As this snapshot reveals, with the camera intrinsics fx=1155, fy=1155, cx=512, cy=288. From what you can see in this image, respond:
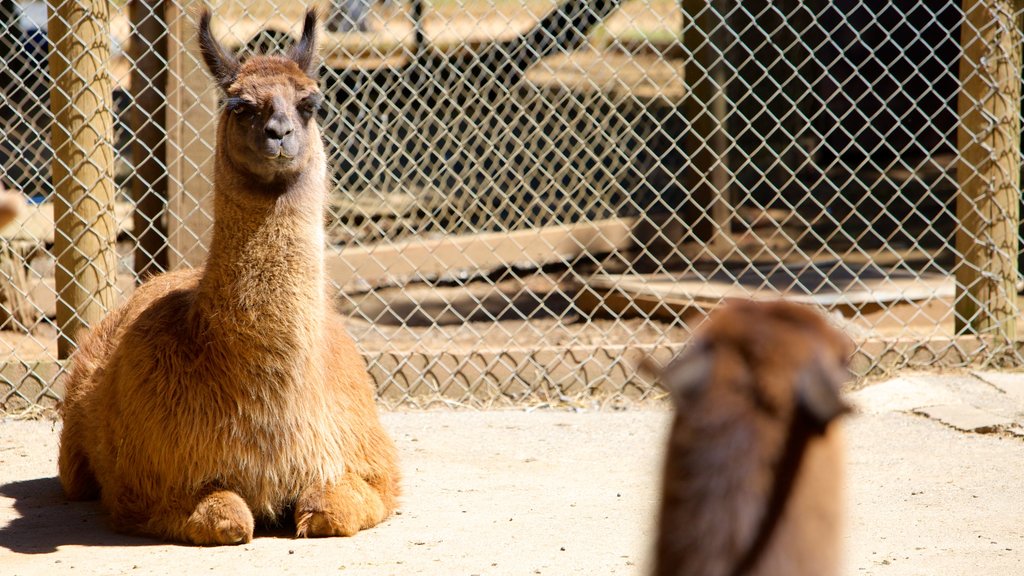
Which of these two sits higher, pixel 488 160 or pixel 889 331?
pixel 488 160

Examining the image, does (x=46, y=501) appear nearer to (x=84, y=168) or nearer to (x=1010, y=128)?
(x=84, y=168)

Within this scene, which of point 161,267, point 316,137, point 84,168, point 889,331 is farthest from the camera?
point 889,331

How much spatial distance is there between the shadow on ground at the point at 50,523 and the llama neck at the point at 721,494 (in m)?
2.73

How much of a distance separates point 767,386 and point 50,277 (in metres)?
6.92

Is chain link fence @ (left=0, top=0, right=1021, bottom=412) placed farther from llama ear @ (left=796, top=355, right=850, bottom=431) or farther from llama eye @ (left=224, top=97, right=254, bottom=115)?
llama ear @ (left=796, top=355, right=850, bottom=431)

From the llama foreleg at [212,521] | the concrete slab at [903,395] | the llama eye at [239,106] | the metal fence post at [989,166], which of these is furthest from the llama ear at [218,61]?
the metal fence post at [989,166]

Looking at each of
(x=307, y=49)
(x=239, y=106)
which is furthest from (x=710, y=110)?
(x=239, y=106)

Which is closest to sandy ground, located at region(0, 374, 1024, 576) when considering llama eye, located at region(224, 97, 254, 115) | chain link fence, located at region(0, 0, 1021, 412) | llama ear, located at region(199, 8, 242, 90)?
chain link fence, located at region(0, 0, 1021, 412)

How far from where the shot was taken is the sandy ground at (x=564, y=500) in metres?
3.53

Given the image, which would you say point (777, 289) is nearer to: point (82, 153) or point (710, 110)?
point (710, 110)

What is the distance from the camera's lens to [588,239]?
8.75m

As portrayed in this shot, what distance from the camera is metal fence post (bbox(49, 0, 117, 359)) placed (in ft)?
17.6

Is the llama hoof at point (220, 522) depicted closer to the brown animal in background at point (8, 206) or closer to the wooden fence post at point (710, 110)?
the brown animal in background at point (8, 206)

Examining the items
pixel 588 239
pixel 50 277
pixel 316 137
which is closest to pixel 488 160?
pixel 588 239
